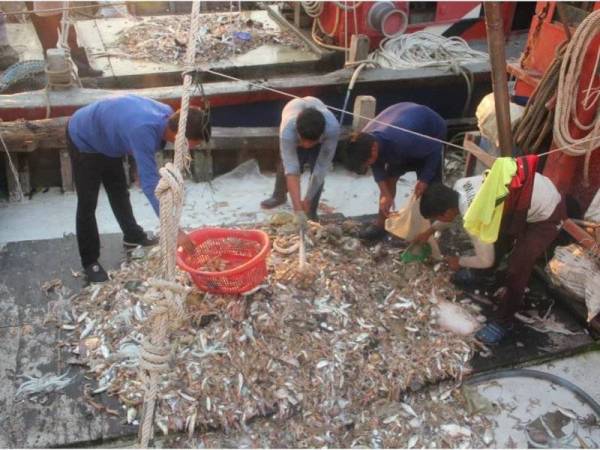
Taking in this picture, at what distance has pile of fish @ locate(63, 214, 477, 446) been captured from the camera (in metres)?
3.68

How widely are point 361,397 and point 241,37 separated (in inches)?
247

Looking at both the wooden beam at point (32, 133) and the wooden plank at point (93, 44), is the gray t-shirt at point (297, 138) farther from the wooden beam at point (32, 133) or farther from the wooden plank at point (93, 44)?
the wooden plank at point (93, 44)

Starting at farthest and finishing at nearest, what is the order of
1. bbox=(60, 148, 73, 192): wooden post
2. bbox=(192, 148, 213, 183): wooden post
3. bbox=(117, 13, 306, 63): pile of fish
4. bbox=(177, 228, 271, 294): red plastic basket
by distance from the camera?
1. bbox=(117, 13, 306, 63): pile of fish
2. bbox=(192, 148, 213, 183): wooden post
3. bbox=(60, 148, 73, 192): wooden post
4. bbox=(177, 228, 271, 294): red plastic basket

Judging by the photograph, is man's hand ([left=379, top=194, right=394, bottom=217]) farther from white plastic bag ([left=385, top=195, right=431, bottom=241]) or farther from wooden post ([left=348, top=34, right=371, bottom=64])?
wooden post ([left=348, top=34, right=371, bottom=64])

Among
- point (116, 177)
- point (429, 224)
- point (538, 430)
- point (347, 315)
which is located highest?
point (116, 177)

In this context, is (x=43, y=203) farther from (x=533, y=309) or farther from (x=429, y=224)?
(x=533, y=309)

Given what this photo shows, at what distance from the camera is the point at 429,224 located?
16.3ft

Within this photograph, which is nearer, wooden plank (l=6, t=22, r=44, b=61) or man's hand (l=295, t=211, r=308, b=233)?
man's hand (l=295, t=211, r=308, b=233)

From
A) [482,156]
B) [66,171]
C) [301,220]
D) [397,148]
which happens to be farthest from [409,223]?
[66,171]

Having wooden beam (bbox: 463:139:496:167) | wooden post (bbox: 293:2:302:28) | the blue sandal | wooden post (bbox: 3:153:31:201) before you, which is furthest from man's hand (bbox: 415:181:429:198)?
wooden post (bbox: 293:2:302:28)

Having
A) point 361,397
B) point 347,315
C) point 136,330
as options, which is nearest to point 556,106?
point 347,315

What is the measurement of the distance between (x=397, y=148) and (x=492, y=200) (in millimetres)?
1260

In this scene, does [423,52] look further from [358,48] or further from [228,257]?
[228,257]

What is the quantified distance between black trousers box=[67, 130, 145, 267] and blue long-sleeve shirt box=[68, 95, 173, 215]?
0.12m
